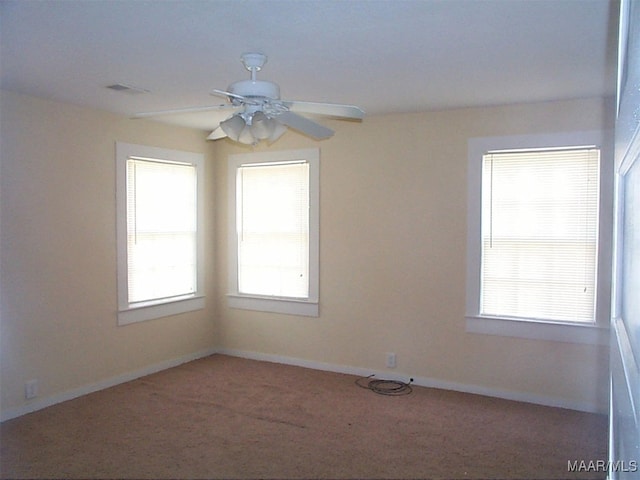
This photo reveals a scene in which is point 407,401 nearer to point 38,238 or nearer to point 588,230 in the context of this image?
point 588,230

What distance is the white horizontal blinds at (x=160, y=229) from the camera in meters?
4.87

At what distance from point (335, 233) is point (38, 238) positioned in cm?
259

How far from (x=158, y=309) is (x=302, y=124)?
2.91m

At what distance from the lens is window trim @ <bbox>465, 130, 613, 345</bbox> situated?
3.96m

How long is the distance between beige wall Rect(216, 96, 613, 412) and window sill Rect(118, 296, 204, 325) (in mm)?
1002

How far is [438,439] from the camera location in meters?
3.56

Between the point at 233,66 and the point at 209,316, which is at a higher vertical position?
the point at 233,66

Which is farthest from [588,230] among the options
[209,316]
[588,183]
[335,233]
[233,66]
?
[209,316]

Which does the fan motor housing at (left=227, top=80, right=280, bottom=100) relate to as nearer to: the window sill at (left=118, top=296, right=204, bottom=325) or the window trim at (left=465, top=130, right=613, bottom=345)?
the window trim at (left=465, top=130, right=613, bottom=345)

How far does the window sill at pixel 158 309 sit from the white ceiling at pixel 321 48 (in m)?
1.93

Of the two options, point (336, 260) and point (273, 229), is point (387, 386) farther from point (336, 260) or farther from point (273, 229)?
point (273, 229)

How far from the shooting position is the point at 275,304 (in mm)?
5453

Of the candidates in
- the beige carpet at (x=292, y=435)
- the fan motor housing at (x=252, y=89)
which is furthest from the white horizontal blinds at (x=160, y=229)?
the fan motor housing at (x=252, y=89)

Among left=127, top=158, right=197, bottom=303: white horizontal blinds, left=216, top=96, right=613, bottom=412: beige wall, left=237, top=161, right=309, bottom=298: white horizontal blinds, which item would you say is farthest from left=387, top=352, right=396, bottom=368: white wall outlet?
left=127, top=158, right=197, bottom=303: white horizontal blinds
